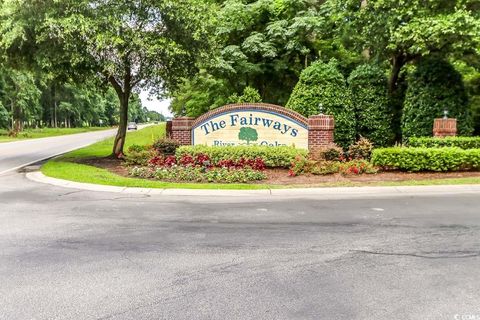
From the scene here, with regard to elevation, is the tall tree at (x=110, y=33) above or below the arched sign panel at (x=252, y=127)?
above

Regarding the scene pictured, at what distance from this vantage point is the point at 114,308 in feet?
12.5

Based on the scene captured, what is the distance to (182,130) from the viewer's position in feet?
49.9

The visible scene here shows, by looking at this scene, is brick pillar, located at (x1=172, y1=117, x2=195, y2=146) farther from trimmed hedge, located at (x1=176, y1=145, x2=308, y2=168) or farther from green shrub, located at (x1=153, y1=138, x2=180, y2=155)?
trimmed hedge, located at (x1=176, y1=145, x2=308, y2=168)

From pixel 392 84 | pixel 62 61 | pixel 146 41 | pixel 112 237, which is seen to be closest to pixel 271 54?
pixel 392 84

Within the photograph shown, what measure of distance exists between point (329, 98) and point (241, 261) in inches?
445

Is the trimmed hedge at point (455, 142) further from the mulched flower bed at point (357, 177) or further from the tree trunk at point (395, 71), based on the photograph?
the tree trunk at point (395, 71)

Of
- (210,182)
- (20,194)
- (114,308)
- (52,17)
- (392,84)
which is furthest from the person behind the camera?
(392,84)

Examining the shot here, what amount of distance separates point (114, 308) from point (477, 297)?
3.48 m

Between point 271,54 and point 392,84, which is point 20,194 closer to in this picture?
point 271,54

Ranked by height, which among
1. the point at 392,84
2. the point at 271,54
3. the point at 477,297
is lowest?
the point at 477,297

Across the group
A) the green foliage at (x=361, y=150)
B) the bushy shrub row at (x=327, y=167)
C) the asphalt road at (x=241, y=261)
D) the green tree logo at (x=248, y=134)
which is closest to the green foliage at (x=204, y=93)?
the green tree logo at (x=248, y=134)

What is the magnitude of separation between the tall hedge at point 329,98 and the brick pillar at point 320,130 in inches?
49.8

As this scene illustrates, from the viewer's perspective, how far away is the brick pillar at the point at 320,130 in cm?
1395

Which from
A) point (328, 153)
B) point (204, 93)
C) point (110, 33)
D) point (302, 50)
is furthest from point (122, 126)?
point (302, 50)
